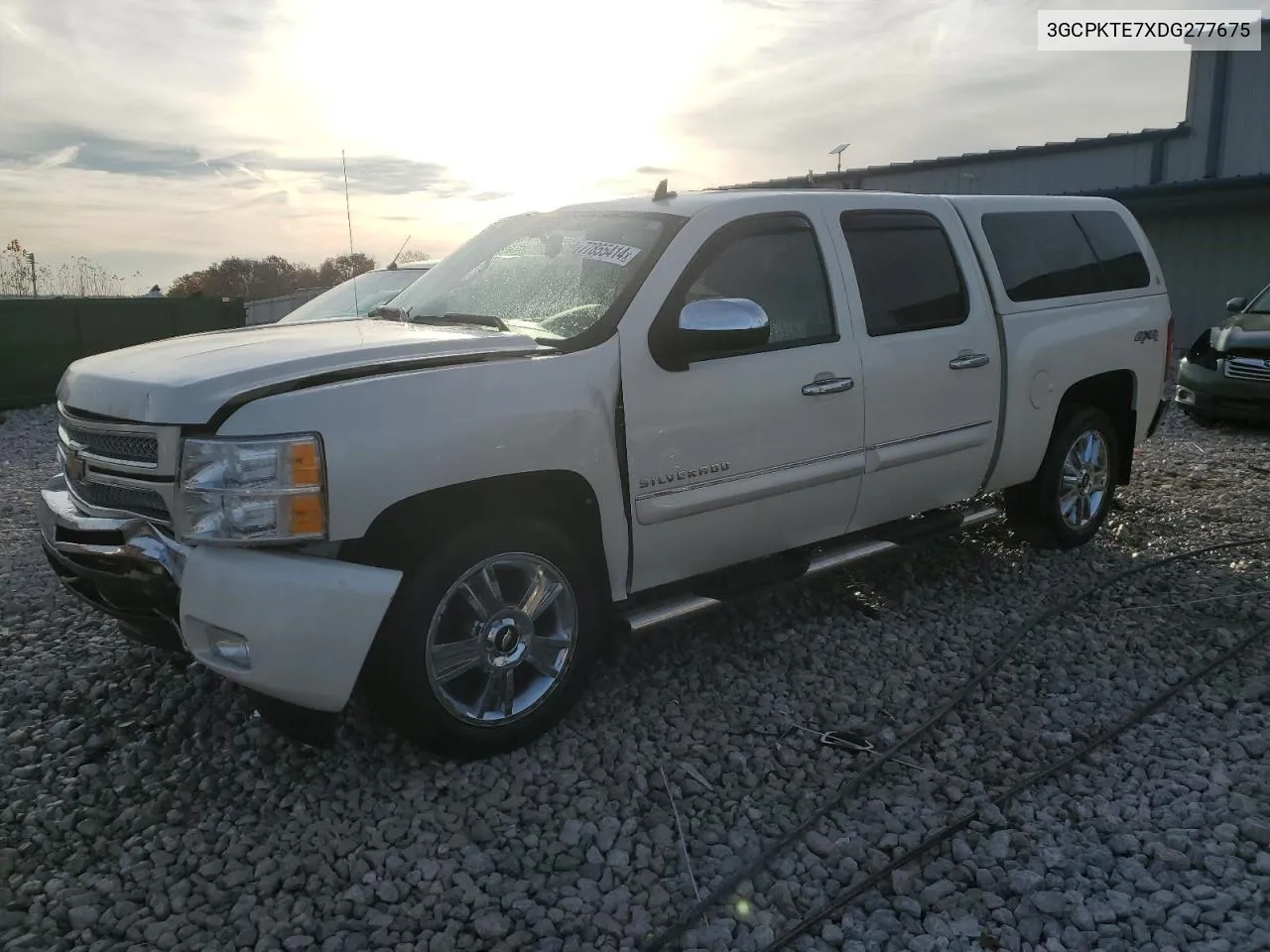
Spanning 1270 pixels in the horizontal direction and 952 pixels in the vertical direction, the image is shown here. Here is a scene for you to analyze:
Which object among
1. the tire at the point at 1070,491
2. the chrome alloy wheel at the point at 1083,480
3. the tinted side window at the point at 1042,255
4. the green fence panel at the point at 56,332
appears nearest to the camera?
the tinted side window at the point at 1042,255

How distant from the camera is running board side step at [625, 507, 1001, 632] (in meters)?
3.63

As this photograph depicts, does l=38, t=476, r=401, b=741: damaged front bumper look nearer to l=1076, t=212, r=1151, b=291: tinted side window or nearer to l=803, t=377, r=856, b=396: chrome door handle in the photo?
l=803, t=377, r=856, b=396: chrome door handle

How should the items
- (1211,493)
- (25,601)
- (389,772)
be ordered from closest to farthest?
1. (389,772)
2. (25,601)
3. (1211,493)

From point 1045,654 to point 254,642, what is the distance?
10.8 feet

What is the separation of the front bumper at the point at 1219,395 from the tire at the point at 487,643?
28.4 feet

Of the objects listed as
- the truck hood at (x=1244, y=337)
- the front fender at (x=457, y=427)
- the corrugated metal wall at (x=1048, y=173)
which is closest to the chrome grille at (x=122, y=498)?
the front fender at (x=457, y=427)

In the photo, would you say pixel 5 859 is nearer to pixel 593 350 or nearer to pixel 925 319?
pixel 593 350

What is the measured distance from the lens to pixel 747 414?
3.82 metres

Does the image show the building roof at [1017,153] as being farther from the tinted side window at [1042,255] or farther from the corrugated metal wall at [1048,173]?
the tinted side window at [1042,255]

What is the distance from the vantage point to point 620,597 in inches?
144

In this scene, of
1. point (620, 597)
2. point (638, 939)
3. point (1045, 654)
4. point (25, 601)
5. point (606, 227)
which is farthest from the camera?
point (25, 601)

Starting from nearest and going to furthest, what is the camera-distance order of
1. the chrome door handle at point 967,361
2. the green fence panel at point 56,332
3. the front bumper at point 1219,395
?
the chrome door handle at point 967,361 < the front bumper at point 1219,395 < the green fence panel at point 56,332

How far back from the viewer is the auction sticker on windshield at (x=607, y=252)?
12.5 feet

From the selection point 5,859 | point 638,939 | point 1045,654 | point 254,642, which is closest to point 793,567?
point 1045,654
